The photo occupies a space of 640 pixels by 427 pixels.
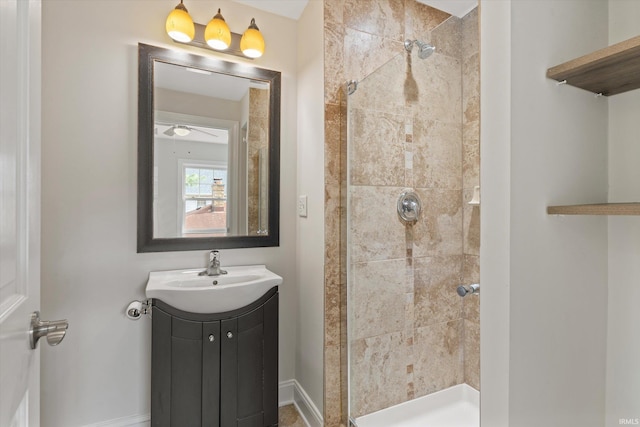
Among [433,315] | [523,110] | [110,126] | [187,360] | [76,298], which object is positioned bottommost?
[187,360]

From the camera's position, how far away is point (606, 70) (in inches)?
30.6

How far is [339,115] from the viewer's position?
1643 millimetres

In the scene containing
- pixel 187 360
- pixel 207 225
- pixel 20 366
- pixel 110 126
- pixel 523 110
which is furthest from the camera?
pixel 207 225

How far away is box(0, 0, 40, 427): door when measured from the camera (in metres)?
0.50

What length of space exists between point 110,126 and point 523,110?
1.75 m

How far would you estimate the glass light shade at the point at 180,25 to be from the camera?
5.15ft

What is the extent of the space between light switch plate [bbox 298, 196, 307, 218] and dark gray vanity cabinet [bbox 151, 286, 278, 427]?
48 cm

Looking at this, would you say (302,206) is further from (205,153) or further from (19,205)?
(19,205)

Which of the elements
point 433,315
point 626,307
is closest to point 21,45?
point 626,307

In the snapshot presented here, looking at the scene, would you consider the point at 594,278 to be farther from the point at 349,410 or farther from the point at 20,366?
the point at 20,366

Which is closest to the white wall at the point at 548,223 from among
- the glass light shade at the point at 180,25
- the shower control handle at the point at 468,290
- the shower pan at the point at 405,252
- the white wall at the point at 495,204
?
the white wall at the point at 495,204

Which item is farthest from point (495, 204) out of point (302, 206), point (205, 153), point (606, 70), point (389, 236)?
point (205, 153)

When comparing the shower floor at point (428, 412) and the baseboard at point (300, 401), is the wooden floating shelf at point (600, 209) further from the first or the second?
the baseboard at point (300, 401)

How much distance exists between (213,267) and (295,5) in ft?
5.18
